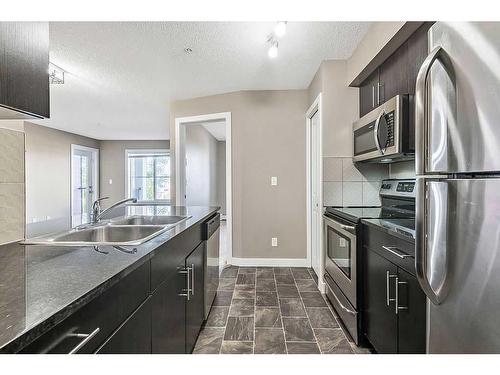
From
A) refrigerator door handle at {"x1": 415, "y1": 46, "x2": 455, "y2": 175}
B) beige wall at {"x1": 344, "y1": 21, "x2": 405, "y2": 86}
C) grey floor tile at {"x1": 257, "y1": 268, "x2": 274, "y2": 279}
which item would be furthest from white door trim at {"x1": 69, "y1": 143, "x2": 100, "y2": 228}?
refrigerator door handle at {"x1": 415, "y1": 46, "x2": 455, "y2": 175}

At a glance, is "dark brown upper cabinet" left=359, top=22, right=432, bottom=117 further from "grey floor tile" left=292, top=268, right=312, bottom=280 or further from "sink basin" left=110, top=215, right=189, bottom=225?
"grey floor tile" left=292, top=268, right=312, bottom=280

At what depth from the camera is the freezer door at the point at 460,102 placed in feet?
2.40

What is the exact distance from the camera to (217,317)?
231cm

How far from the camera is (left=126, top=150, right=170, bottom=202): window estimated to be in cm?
884

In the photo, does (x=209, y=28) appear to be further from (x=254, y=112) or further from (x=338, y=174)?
(x=338, y=174)

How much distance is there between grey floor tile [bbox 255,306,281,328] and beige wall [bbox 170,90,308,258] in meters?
1.32

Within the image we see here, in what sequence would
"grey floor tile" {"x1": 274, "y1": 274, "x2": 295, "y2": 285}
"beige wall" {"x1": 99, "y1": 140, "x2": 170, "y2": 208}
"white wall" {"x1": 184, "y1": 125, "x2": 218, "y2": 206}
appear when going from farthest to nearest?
"beige wall" {"x1": 99, "y1": 140, "x2": 170, "y2": 208} → "white wall" {"x1": 184, "y1": 125, "x2": 218, "y2": 206} → "grey floor tile" {"x1": 274, "y1": 274, "x2": 295, "y2": 285}

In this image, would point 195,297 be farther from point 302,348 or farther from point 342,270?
point 342,270

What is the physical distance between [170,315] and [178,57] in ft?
8.08

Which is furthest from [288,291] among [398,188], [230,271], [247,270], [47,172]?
[47,172]

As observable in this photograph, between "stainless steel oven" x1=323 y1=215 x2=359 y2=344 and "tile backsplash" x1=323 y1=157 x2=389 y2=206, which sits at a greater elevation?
"tile backsplash" x1=323 y1=157 x2=389 y2=206

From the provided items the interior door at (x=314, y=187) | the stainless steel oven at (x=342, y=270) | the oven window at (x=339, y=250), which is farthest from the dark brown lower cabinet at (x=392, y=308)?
the interior door at (x=314, y=187)

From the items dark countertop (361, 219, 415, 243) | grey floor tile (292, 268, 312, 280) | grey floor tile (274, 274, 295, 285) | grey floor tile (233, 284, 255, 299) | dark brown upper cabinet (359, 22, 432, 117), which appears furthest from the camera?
grey floor tile (292, 268, 312, 280)
